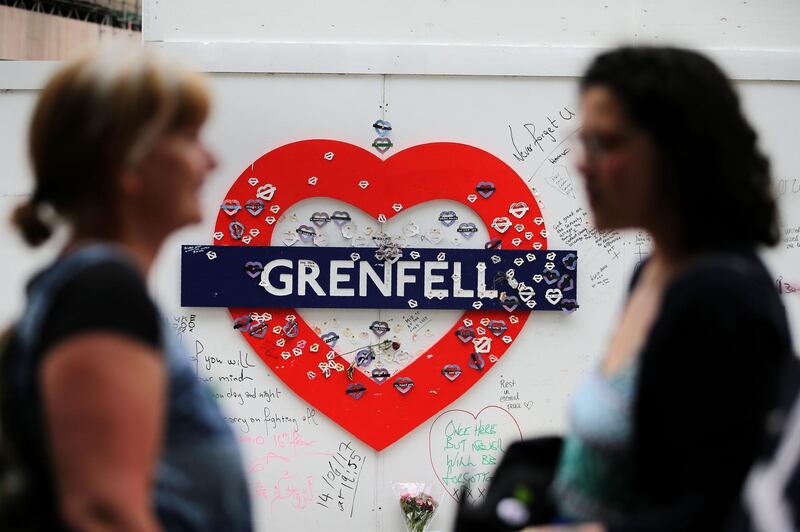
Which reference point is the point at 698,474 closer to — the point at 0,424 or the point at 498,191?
the point at 0,424

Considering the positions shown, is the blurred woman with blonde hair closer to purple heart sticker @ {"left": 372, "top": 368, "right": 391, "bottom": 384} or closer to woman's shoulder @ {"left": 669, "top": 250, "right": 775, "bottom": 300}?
woman's shoulder @ {"left": 669, "top": 250, "right": 775, "bottom": 300}

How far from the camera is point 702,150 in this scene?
1.16 meters

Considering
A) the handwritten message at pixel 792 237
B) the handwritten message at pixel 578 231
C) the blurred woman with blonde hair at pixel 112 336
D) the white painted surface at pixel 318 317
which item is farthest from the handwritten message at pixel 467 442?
the blurred woman with blonde hair at pixel 112 336

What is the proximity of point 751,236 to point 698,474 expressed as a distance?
33 centimetres

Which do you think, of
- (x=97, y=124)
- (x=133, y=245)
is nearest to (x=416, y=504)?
(x=133, y=245)

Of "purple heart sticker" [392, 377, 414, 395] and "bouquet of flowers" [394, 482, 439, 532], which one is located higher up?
"purple heart sticker" [392, 377, 414, 395]

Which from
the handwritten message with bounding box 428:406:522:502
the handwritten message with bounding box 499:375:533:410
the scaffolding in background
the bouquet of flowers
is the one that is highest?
the scaffolding in background

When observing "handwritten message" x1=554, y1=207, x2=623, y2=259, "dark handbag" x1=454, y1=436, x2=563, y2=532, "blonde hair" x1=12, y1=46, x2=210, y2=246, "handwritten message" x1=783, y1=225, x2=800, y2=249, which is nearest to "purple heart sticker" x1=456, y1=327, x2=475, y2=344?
"handwritten message" x1=554, y1=207, x2=623, y2=259

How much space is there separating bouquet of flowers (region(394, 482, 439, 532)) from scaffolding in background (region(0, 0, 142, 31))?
18.3ft

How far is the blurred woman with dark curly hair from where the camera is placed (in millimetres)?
1035

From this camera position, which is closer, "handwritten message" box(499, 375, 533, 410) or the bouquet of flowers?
the bouquet of flowers

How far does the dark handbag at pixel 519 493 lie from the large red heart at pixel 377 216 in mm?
2770

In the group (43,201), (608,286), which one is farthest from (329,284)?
(43,201)

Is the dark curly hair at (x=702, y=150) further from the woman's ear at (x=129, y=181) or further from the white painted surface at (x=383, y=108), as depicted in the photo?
the white painted surface at (x=383, y=108)
